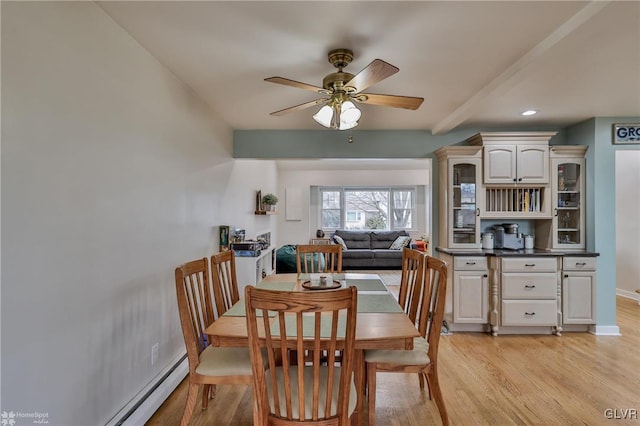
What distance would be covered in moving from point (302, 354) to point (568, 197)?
386 cm

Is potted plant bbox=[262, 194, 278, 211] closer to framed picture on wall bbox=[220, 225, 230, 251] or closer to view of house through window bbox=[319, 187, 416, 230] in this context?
framed picture on wall bbox=[220, 225, 230, 251]

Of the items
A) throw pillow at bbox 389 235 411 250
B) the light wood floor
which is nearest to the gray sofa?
throw pillow at bbox 389 235 411 250

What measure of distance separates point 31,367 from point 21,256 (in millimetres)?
454

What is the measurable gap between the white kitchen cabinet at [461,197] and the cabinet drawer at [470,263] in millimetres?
242

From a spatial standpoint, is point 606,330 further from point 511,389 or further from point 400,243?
point 400,243

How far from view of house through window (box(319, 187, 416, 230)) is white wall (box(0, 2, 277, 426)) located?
6148 mm

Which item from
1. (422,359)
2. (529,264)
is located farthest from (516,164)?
(422,359)

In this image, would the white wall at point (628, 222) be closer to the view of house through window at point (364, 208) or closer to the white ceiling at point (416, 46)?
the white ceiling at point (416, 46)

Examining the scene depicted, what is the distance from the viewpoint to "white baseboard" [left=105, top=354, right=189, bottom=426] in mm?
1905

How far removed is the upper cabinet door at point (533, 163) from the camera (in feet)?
12.0

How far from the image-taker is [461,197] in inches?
151

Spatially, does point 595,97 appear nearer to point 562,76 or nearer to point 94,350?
point 562,76

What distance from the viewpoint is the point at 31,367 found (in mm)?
1317

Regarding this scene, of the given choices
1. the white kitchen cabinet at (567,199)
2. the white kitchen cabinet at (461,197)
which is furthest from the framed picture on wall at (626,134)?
the white kitchen cabinet at (461,197)
